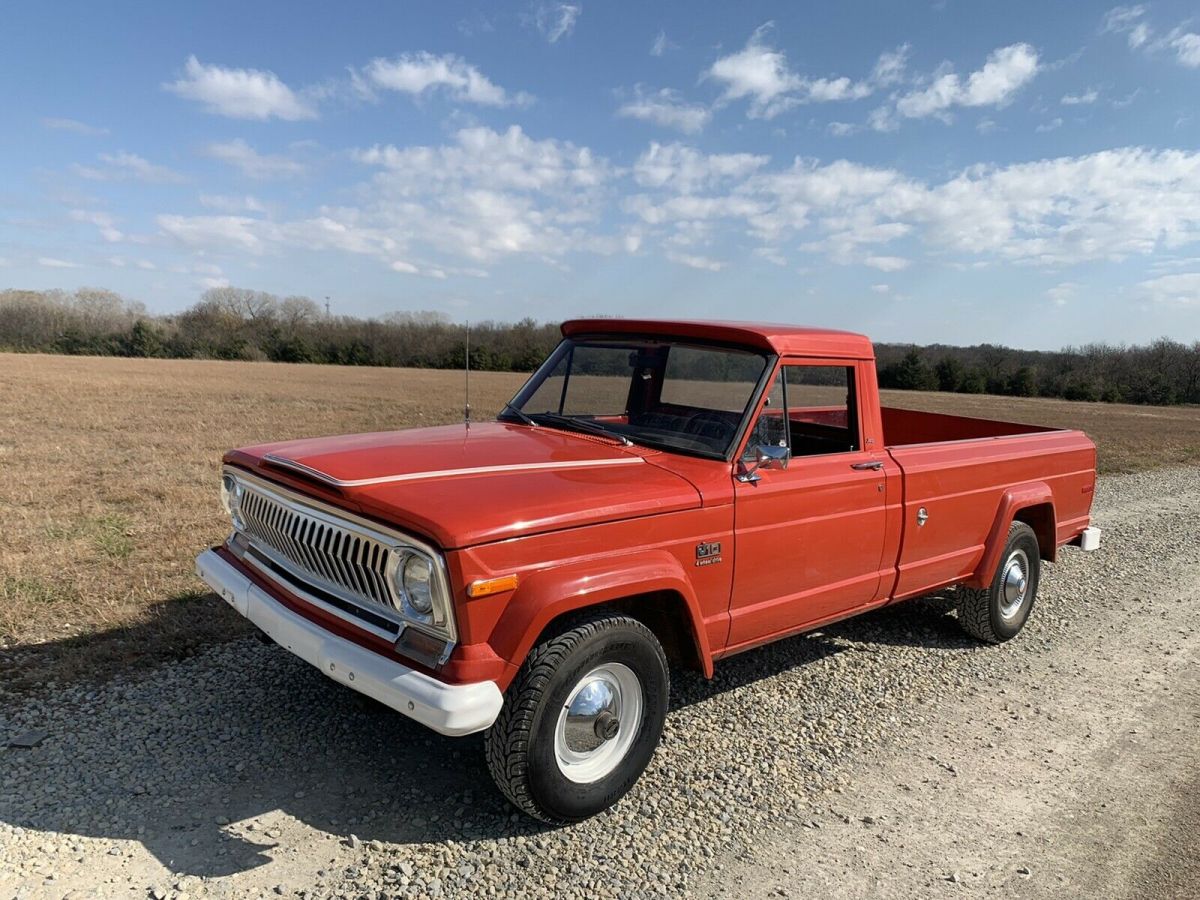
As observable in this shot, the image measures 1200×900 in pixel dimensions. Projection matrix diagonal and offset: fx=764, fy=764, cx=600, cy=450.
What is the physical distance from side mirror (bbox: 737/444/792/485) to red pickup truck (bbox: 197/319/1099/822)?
11mm

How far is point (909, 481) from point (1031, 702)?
1.49m

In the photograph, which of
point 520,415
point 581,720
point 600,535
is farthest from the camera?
point 520,415

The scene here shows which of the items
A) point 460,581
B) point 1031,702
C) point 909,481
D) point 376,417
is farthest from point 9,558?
point 376,417

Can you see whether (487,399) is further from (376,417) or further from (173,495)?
(173,495)

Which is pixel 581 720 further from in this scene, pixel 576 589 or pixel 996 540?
pixel 996 540

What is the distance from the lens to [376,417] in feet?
69.7

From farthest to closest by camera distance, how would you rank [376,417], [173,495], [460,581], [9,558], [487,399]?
[487,399]
[376,417]
[173,495]
[9,558]
[460,581]

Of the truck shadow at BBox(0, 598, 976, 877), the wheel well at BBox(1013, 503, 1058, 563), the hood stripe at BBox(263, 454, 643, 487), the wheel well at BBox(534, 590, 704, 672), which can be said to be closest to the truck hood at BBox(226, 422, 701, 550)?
the hood stripe at BBox(263, 454, 643, 487)

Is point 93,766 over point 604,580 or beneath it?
beneath

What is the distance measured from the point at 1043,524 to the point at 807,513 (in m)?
2.90

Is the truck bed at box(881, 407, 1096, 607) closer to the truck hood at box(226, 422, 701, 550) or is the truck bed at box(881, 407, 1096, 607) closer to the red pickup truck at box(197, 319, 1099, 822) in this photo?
the red pickup truck at box(197, 319, 1099, 822)

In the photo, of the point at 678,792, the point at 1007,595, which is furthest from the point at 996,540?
the point at 678,792

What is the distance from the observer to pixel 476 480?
119 inches

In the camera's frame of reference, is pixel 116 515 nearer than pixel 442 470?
No
